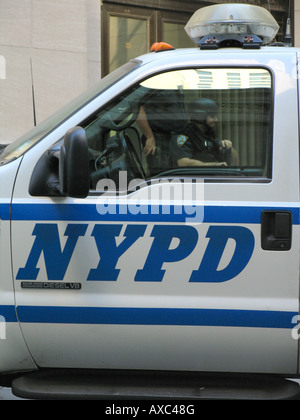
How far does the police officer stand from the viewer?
3.40 m

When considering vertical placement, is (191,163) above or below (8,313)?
above

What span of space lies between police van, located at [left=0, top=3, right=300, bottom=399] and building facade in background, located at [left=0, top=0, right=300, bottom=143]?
5.98 m

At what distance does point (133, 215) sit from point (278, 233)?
2.19ft

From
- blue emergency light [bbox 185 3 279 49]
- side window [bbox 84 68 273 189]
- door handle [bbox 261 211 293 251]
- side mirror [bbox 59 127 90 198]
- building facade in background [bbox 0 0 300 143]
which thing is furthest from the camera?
building facade in background [bbox 0 0 300 143]

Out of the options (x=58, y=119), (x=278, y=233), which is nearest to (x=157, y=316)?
(x=278, y=233)

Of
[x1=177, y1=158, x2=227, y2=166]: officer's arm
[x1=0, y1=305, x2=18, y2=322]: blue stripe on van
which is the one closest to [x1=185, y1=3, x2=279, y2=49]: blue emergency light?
[x1=177, y1=158, x2=227, y2=166]: officer's arm

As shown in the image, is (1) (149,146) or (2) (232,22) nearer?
(1) (149,146)

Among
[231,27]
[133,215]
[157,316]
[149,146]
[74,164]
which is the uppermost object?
[231,27]

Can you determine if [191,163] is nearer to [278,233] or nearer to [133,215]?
[133,215]

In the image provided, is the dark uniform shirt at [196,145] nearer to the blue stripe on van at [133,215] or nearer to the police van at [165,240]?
the police van at [165,240]

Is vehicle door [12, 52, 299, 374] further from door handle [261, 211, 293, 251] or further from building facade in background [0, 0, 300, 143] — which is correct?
building facade in background [0, 0, 300, 143]

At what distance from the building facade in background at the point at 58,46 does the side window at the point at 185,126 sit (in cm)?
594

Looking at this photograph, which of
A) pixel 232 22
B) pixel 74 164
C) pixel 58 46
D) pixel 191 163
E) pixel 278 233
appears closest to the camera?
pixel 74 164

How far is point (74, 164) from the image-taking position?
3033 mm
